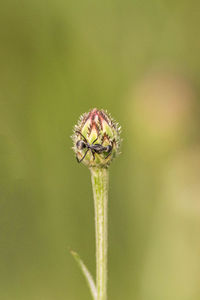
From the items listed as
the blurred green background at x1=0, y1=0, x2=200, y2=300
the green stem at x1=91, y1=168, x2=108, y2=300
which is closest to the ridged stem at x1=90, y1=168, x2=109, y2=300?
the green stem at x1=91, y1=168, x2=108, y2=300

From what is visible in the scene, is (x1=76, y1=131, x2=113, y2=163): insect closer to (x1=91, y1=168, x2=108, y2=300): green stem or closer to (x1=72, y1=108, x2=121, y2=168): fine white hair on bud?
(x1=72, y1=108, x2=121, y2=168): fine white hair on bud

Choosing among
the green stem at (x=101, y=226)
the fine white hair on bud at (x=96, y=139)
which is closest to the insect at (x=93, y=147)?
the fine white hair on bud at (x=96, y=139)

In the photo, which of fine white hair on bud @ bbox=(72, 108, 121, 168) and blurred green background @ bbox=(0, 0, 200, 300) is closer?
fine white hair on bud @ bbox=(72, 108, 121, 168)
